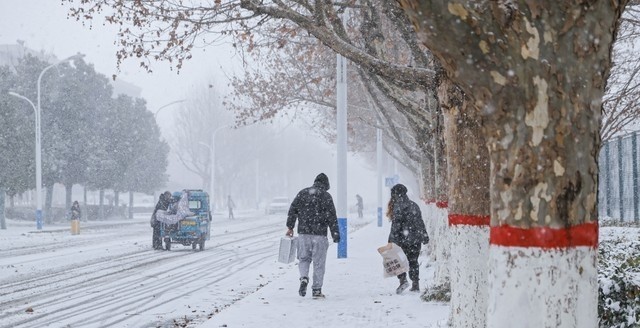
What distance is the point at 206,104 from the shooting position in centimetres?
7738

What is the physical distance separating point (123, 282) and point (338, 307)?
5.83m

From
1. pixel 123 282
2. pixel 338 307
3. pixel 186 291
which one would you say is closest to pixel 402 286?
pixel 338 307

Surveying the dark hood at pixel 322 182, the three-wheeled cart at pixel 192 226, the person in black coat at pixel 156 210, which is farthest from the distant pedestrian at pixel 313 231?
the three-wheeled cart at pixel 192 226

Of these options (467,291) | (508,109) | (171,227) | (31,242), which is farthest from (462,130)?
(31,242)

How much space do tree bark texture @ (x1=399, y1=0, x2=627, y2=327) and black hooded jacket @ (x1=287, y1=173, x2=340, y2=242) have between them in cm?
789

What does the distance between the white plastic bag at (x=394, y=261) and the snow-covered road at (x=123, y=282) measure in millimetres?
2524

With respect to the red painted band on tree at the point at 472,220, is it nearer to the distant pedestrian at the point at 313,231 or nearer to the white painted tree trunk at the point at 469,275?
the white painted tree trunk at the point at 469,275

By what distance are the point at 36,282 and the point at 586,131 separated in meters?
Answer: 13.3

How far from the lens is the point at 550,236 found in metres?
→ 3.64

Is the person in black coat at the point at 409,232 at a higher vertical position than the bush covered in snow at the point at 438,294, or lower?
higher

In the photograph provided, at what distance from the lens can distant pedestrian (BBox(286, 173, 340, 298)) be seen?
454 inches

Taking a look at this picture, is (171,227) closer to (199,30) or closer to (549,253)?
(199,30)

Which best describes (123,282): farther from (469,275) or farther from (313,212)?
(469,275)

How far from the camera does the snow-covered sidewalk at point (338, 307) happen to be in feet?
30.0
